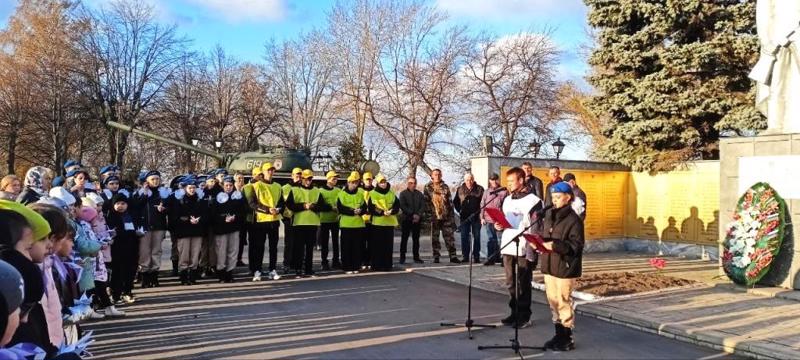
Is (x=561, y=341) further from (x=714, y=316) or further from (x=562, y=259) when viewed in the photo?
(x=714, y=316)

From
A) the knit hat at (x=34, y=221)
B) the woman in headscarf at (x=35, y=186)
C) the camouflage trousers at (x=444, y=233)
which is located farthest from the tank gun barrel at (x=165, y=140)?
the knit hat at (x=34, y=221)

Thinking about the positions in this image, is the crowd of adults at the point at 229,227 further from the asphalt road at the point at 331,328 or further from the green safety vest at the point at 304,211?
the asphalt road at the point at 331,328

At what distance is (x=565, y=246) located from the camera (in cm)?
617

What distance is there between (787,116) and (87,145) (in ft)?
110

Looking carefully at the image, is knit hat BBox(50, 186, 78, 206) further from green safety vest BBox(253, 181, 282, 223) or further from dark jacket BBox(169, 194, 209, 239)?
green safety vest BBox(253, 181, 282, 223)

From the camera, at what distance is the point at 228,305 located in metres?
8.64

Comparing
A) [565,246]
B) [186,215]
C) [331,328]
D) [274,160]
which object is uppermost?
[274,160]

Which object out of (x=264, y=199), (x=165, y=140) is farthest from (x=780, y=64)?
(x=165, y=140)

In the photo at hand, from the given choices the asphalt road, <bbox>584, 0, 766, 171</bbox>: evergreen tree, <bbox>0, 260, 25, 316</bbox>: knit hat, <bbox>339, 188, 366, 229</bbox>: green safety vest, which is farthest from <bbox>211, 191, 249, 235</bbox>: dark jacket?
<bbox>584, 0, 766, 171</bbox>: evergreen tree

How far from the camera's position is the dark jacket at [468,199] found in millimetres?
13086

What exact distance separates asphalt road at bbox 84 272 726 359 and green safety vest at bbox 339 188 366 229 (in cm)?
213

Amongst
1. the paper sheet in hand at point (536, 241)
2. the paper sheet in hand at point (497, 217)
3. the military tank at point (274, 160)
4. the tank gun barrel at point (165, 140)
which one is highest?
the tank gun barrel at point (165, 140)

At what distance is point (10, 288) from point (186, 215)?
28.4 ft

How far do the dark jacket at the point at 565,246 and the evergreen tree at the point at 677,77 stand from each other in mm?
10408
